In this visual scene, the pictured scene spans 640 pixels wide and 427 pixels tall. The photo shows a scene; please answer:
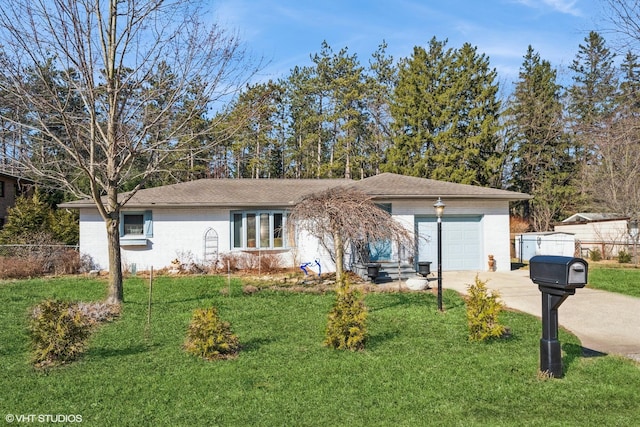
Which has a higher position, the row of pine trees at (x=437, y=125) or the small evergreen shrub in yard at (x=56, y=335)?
the row of pine trees at (x=437, y=125)

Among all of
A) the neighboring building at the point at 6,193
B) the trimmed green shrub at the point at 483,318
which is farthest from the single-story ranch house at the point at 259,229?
the neighboring building at the point at 6,193

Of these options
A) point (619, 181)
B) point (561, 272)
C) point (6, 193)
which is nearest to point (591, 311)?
point (561, 272)

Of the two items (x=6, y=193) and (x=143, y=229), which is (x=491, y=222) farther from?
(x=6, y=193)

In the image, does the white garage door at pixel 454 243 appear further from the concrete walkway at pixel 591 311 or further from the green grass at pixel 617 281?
the green grass at pixel 617 281

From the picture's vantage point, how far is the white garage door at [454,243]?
15.4 metres

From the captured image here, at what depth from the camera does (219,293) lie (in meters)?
10.9

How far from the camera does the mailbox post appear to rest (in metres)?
4.87

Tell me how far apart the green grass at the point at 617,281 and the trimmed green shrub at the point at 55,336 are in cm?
1164

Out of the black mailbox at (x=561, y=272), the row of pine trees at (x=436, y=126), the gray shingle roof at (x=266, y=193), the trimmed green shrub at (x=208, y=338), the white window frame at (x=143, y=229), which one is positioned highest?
the row of pine trees at (x=436, y=126)

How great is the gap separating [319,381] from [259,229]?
10854 mm

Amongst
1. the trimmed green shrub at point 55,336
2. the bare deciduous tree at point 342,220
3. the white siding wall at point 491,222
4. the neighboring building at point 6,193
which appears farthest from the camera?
the neighboring building at point 6,193

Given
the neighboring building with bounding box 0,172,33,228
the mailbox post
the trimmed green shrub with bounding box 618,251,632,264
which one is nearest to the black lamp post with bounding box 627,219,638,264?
the trimmed green shrub with bounding box 618,251,632,264

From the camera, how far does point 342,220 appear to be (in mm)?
10656

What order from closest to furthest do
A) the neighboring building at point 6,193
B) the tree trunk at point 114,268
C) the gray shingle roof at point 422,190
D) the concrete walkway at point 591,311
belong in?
1. the concrete walkway at point 591,311
2. the tree trunk at point 114,268
3. the gray shingle roof at point 422,190
4. the neighboring building at point 6,193
